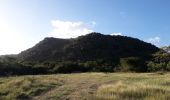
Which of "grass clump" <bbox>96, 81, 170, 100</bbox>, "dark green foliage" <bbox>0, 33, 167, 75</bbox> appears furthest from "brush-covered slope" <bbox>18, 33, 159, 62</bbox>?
"grass clump" <bbox>96, 81, 170, 100</bbox>

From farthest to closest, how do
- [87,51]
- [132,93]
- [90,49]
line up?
1. [90,49]
2. [87,51]
3. [132,93]

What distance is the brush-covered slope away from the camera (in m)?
94.0

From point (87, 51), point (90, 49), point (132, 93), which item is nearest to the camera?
point (132, 93)

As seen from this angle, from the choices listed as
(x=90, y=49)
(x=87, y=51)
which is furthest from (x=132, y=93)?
(x=90, y=49)

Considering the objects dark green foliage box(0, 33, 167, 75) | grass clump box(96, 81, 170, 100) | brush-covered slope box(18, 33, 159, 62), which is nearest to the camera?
grass clump box(96, 81, 170, 100)

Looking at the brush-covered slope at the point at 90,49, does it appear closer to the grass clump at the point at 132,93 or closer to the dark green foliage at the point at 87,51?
the dark green foliage at the point at 87,51

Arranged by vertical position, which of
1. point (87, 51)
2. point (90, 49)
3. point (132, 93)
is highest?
point (90, 49)

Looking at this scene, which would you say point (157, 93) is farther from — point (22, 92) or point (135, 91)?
point (22, 92)

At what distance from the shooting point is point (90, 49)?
321 feet

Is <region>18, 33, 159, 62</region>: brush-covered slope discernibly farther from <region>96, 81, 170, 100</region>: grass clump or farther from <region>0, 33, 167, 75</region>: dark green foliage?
<region>96, 81, 170, 100</region>: grass clump

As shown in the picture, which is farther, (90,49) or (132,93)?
(90,49)

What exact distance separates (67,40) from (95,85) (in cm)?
8447

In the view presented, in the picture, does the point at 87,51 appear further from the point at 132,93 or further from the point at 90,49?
the point at 132,93

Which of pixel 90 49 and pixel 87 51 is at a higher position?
pixel 90 49
